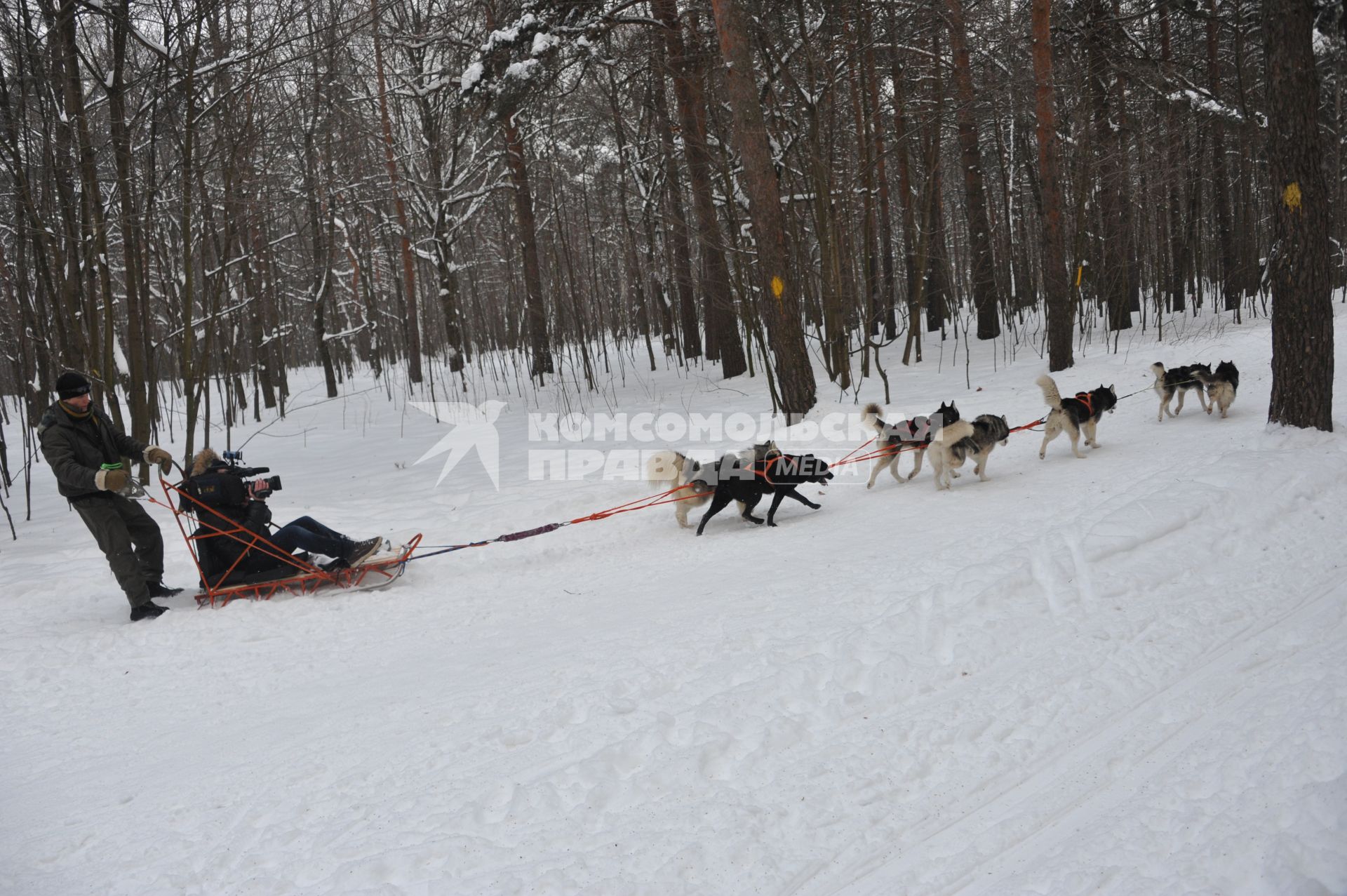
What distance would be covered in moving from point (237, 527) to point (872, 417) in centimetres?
561

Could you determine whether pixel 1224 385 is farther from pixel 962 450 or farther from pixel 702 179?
pixel 702 179

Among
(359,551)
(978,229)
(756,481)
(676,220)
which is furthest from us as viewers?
(978,229)

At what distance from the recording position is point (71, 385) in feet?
19.3

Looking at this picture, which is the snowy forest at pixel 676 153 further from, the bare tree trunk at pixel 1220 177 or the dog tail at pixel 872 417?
the dog tail at pixel 872 417

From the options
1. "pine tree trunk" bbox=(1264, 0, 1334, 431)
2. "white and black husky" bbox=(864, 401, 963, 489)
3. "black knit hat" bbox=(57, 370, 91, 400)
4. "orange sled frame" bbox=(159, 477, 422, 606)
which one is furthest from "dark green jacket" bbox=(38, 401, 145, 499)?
"pine tree trunk" bbox=(1264, 0, 1334, 431)

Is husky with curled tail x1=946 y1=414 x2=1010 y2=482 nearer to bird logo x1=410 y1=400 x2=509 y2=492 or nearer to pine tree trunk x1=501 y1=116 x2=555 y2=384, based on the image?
bird logo x1=410 y1=400 x2=509 y2=492

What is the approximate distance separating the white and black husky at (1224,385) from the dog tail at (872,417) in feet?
11.9

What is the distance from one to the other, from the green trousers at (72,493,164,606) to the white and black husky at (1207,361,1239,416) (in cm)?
993

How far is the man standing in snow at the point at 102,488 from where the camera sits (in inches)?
225

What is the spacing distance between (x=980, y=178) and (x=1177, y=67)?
429 cm

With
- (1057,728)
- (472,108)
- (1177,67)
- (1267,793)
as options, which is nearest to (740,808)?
(1057,728)

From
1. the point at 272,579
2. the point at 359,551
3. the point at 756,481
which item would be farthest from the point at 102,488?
the point at 756,481

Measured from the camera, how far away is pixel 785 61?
1102cm

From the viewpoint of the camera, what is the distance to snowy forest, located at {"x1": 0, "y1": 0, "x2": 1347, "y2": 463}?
345 inches
